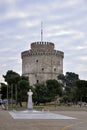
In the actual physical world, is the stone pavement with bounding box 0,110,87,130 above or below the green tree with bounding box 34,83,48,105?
below

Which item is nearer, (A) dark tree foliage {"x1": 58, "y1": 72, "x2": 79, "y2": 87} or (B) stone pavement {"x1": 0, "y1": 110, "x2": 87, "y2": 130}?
(B) stone pavement {"x1": 0, "y1": 110, "x2": 87, "y2": 130}

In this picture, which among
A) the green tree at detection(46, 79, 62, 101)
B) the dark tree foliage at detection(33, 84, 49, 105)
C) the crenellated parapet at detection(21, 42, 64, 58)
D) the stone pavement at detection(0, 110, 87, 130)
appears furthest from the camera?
the crenellated parapet at detection(21, 42, 64, 58)

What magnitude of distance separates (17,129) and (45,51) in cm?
9053

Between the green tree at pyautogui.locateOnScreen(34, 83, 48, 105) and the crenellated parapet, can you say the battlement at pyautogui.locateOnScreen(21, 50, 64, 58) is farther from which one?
the green tree at pyautogui.locateOnScreen(34, 83, 48, 105)

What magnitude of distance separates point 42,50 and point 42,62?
361 centimetres

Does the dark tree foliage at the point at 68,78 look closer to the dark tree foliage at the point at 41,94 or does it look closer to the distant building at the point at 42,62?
the distant building at the point at 42,62

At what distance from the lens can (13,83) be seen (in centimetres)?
8469

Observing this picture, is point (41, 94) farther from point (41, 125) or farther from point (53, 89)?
point (41, 125)

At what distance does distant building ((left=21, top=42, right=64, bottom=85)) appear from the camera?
358ft

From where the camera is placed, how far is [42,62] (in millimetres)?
109188

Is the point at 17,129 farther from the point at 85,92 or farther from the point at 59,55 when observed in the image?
the point at 59,55

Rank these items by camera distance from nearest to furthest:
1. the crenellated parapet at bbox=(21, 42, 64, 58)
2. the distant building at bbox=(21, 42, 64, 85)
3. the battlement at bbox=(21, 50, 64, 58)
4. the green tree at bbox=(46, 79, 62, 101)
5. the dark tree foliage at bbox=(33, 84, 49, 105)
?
the dark tree foliage at bbox=(33, 84, 49, 105)
the green tree at bbox=(46, 79, 62, 101)
the battlement at bbox=(21, 50, 64, 58)
the crenellated parapet at bbox=(21, 42, 64, 58)
the distant building at bbox=(21, 42, 64, 85)

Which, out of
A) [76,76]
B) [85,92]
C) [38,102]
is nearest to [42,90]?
[38,102]

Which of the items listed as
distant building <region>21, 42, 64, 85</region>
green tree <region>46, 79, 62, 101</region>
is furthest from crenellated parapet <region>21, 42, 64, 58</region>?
green tree <region>46, 79, 62, 101</region>
